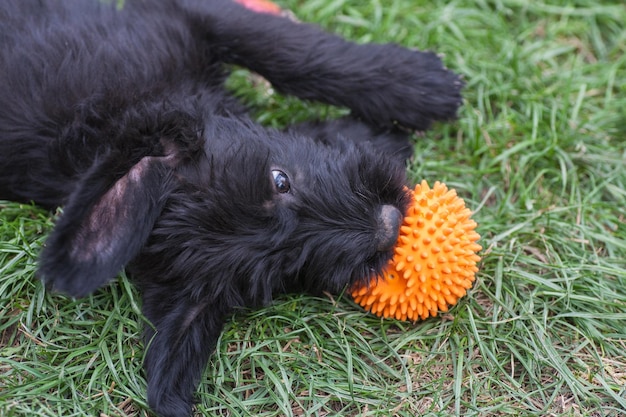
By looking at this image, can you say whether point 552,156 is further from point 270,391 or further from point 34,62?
point 34,62

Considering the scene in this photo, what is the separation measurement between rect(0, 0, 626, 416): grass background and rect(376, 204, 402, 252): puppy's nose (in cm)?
46

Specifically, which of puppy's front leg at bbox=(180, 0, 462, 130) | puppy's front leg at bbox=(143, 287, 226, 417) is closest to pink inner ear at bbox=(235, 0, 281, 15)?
puppy's front leg at bbox=(180, 0, 462, 130)

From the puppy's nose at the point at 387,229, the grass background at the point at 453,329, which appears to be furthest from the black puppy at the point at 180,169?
the grass background at the point at 453,329

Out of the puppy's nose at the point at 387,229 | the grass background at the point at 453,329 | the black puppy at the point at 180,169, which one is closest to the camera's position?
the black puppy at the point at 180,169

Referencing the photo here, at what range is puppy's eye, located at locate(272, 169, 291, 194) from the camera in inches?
118

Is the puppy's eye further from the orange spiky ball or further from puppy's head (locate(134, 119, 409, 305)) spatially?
the orange spiky ball

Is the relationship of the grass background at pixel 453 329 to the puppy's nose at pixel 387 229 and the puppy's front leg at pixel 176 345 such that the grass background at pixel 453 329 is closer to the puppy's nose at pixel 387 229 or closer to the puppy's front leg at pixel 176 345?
the puppy's front leg at pixel 176 345

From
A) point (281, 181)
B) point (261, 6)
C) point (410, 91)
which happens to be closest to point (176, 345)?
point (281, 181)

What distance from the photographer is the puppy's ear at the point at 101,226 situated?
99.4 inches

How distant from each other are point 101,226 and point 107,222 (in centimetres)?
3

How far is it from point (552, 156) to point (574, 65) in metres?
0.75

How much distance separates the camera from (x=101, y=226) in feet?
8.65

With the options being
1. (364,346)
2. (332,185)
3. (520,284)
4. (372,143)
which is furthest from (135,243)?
(520,284)

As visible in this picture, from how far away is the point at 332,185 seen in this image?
9.93 feet
